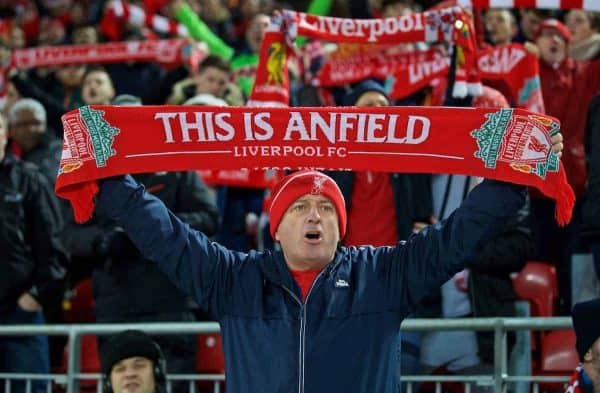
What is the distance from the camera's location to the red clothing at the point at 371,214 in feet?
23.3

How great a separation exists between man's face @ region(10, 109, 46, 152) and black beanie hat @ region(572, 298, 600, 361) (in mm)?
4929

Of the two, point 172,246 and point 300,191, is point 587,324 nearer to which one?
point 300,191

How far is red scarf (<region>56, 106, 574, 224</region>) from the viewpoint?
15.6 feet

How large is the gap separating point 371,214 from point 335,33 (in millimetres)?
1322

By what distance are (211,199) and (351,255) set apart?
2673 millimetres

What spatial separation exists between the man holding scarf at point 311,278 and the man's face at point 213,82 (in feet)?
15.0

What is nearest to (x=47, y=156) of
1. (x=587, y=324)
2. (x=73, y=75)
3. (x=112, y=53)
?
Result: (x=112, y=53)

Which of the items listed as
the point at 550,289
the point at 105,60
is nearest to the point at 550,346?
the point at 550,289

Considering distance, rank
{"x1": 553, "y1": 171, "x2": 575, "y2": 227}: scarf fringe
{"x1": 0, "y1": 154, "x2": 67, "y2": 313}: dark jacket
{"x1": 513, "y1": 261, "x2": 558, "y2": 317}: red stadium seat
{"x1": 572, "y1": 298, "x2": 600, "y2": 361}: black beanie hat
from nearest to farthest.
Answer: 1. {"x1": 553, "y1": 171, "x2": 575, "y2": 227}: scarf fringe
2. {"x1": 572, "y1": 298, "x2": 600, "y2": 361}: black beanie hat
3. {"x1": 513, "y1": 261, "x2": 558, "y2": 317}: red stadium seat
4. {"x1": 0, "y1": 154, "x2": 67, "y2": 313}: dark jacket

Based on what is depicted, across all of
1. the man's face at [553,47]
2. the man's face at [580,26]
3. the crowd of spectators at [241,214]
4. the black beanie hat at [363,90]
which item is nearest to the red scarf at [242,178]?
the crowd of spectators at [241,214]

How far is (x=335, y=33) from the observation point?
25.9 ft

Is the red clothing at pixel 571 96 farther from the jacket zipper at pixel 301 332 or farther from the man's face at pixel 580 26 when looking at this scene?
the jacket zipper at pixel 301 332

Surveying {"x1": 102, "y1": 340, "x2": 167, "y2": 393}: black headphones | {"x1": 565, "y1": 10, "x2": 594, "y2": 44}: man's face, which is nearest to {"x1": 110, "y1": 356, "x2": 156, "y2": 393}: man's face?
{"x1": 102, "y1": 340, "x2": 167, "y2": 393}: black headphones

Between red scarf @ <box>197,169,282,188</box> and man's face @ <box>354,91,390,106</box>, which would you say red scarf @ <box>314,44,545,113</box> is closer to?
man's face @ <box>354,91,390,106</box>
